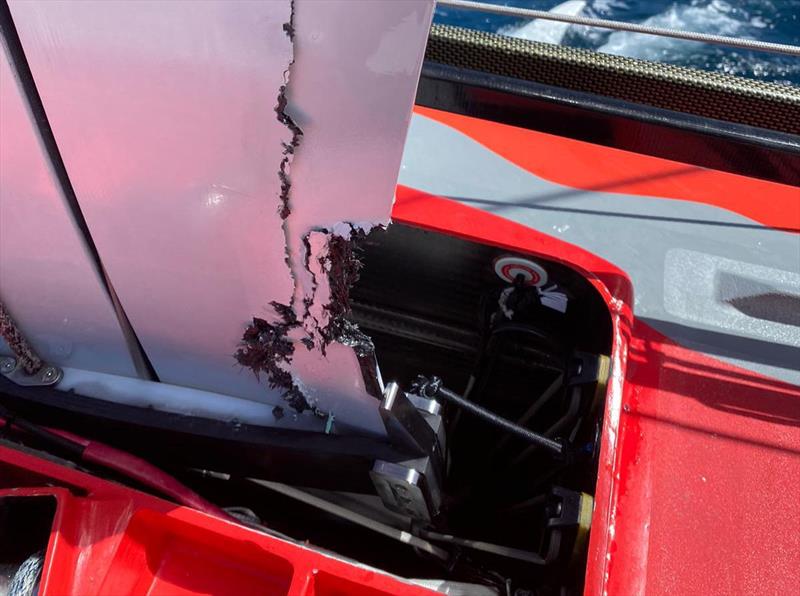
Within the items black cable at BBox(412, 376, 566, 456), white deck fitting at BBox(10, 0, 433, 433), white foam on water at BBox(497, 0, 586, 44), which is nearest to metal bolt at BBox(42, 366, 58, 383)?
white deck fitting at BBox(10, 0, 433, 433)

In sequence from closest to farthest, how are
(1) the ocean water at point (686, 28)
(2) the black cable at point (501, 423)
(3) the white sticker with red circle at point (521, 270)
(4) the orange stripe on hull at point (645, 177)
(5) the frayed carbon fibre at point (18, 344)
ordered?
(5) the frayed carbon fibre at point (18, 344) → (2) the black cable at point (501, 423) → (3) the white sticker with red circle at point (521, 270) → (4) the orange stripe on hull at point (645, 177) → (1) the ocean water at point (686, 28)

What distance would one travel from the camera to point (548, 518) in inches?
42.3

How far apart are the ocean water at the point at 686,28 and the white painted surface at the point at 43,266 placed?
2995 mm

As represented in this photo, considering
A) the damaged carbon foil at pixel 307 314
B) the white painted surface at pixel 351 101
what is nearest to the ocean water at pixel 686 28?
the damaged carbon foil at pixel 307 314

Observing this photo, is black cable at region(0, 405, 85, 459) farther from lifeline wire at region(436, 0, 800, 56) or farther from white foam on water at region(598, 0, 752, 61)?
white foam on water at region(598, 0, 752, 61)

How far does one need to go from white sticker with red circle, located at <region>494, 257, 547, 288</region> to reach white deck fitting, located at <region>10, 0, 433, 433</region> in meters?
0.52

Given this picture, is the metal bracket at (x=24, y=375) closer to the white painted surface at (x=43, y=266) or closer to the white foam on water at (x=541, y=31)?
the white painted surface at (x=43, y=266)

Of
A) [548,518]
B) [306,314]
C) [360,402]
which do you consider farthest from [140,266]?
[548,518]

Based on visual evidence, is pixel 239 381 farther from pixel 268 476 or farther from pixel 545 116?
pixel 545 116

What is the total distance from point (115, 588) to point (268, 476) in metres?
0.31

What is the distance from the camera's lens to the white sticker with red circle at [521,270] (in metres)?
1.29

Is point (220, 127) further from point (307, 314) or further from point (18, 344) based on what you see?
point (18, 344)

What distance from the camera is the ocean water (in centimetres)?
348

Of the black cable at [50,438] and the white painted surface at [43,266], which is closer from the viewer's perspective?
the white painted surface at [43,266]
